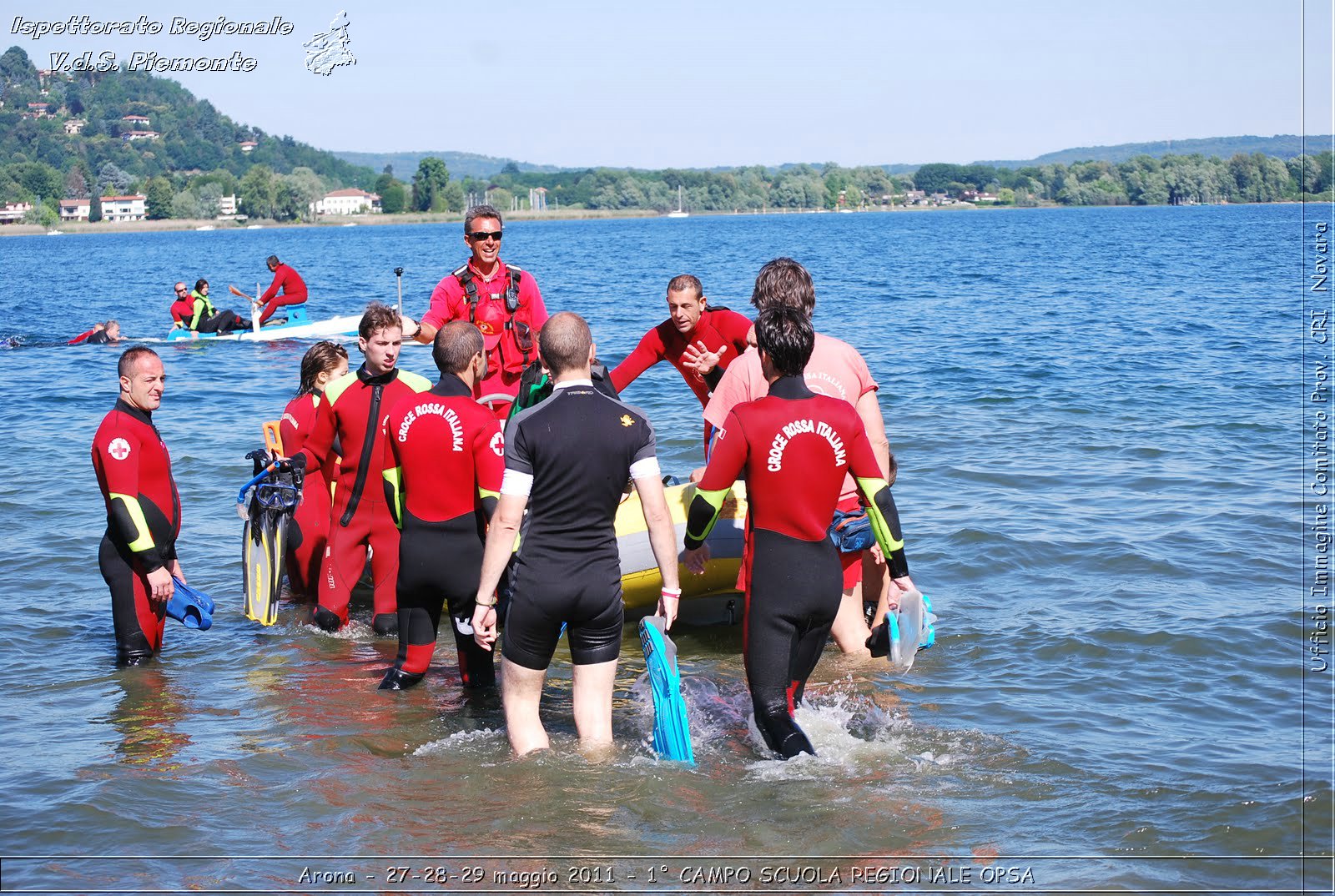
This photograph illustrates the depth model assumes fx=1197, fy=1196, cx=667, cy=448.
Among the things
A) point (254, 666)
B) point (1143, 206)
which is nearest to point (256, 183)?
point (1143, 206)

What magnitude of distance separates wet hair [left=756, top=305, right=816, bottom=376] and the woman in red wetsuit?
3724 millimetres

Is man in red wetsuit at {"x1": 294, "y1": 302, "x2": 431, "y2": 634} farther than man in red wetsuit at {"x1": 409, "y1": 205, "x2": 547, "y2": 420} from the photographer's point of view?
No

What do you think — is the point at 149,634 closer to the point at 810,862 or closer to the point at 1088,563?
the point at 810,862

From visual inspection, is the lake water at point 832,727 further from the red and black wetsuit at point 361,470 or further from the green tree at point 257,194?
the green tree at point 257,194

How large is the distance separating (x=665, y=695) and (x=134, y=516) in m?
3.09

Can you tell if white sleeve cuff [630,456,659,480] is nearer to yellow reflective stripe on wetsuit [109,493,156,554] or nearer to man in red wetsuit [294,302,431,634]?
man in red wetsuit [294,302,431,634]

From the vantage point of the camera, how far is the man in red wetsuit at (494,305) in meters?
7.66

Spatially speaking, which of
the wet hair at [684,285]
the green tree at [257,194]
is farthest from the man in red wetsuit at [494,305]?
the green tree at [257,194]

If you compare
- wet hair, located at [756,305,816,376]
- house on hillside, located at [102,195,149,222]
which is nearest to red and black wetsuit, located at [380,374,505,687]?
wet hair, located at [756,305,816,376]

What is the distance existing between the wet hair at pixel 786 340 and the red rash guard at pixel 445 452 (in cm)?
142

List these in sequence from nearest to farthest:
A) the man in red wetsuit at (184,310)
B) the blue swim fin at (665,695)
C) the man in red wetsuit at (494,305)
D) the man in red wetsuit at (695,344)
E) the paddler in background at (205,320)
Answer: the blue swim fin at (665,695) < the man in red wetsuit at (695,344) < the man in red wetsuit at (494,305) < the paddler in background at (205,320) < the man in red wetsuit at (184,310)

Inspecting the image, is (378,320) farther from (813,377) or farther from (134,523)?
(813,377)

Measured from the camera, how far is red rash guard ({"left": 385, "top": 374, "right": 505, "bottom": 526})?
224 inches

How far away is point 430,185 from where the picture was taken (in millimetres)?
171625
